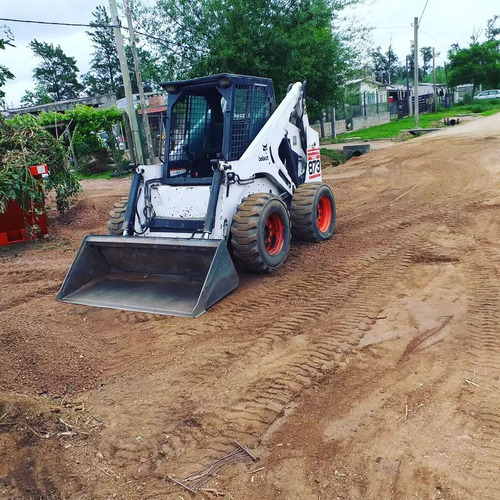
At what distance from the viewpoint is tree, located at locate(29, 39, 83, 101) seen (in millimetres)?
65812

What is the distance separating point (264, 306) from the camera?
5.76 m

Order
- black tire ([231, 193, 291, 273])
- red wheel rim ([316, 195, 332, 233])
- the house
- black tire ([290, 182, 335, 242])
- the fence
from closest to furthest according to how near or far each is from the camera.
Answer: black tire ([231, 193, 291, 273]), black tire ([290, 182, 335, 242]), red wheel rim ([316, 195, 332, 233]), the house, the fence

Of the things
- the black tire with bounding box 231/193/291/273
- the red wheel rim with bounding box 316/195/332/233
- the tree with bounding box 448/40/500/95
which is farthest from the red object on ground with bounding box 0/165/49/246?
the tree with bounding box 448/40/500/95

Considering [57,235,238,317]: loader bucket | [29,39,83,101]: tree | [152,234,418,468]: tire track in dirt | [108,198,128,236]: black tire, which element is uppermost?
[29,39,83,101]: tree

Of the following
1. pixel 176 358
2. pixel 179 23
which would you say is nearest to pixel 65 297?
pixel 176 358

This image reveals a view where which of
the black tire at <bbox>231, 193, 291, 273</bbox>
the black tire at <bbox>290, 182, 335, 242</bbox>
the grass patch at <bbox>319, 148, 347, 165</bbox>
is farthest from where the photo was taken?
the grass patch at <bbox>319, 148, 347, 165</bbox>

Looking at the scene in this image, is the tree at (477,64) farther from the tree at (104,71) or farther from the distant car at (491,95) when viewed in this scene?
the tree at (104,71)

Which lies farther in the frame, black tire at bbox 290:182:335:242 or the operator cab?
black tire at bbox 290:182:335:242

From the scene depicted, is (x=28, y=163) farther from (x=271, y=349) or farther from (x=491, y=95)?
(x=491, y=95)

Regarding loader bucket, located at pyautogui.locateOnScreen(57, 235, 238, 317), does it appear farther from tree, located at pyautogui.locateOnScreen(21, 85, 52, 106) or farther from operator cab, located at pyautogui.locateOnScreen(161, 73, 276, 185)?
tree, located at pyautogui.locateOnScreen(21, 85, 52, 106)

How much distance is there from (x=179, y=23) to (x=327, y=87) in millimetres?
5408

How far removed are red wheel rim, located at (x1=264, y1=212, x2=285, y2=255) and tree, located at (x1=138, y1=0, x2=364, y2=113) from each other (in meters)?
10.7

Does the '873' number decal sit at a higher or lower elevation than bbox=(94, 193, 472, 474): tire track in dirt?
higher

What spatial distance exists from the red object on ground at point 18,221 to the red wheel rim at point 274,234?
4.67 metres
